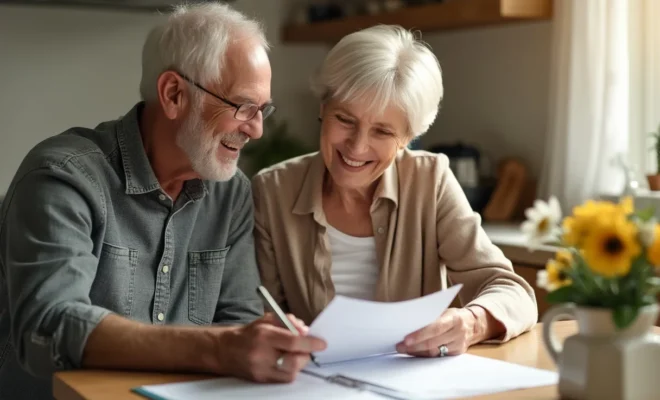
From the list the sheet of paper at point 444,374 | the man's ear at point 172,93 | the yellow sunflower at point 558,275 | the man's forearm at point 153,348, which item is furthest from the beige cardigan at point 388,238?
the yellow sunflower at point 558,275

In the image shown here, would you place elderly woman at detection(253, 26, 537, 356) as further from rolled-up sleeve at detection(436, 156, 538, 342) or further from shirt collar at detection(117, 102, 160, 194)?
shirt collar at detection(117, 102, 160, 194)

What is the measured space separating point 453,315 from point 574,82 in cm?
172

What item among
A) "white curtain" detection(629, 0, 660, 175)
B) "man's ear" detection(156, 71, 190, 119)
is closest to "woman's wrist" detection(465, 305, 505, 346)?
"man's ear" detection(156, 71, 190, 119)

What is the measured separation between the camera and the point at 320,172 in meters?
2.06

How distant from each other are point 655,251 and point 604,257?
7cm

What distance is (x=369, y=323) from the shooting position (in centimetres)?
144

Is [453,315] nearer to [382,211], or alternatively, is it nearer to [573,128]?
[382,211]

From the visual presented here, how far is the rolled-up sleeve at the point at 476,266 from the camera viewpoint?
1783mm

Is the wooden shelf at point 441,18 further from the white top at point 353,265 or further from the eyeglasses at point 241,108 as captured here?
the eyeglasses at point 241,108

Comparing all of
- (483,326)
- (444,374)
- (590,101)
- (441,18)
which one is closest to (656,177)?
(590,101)

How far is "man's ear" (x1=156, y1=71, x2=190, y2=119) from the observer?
1864 mm

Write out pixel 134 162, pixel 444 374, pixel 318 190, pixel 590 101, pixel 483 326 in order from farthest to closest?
1. pixel 590 101
2. pixel 318 190
3. pixel 134 162
4. pixel 483 326
5. pixel 444 374

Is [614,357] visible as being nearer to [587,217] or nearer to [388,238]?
[587,217]

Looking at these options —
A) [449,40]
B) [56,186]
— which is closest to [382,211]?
[56,186]
